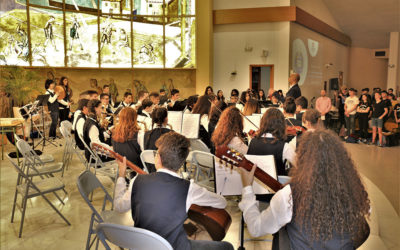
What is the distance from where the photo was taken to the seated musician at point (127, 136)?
4.30 m

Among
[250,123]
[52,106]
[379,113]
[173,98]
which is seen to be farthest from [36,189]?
[379,113]

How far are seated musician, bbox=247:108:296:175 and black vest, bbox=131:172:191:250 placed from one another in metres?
1.49

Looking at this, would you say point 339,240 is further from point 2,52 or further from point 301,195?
point 2,52

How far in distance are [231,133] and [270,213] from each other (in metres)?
2.00

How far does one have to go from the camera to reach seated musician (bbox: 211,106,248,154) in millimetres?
3802

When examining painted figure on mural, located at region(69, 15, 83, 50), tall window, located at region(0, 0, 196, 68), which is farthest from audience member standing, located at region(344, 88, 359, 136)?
painted figure on mural, located at region(69, 15, 83, 50)

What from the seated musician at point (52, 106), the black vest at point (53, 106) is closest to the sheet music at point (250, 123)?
the seated musician at point (52, 106)

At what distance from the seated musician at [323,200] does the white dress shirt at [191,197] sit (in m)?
0.44

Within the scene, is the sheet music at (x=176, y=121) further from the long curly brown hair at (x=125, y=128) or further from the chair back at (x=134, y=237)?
the chair back at (x=134, y=237)

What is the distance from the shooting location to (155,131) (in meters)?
4.27

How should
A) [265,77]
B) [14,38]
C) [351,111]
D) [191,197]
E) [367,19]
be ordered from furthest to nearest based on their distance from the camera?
[367,19] < [265,77] < [14,38] < [351,111] < [191,197]

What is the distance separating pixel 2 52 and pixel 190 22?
21.4 ft

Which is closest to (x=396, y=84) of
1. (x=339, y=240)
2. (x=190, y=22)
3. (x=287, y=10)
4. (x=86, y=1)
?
(x=287, y=10)

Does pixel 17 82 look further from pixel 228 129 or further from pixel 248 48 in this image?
pixel 248 48
